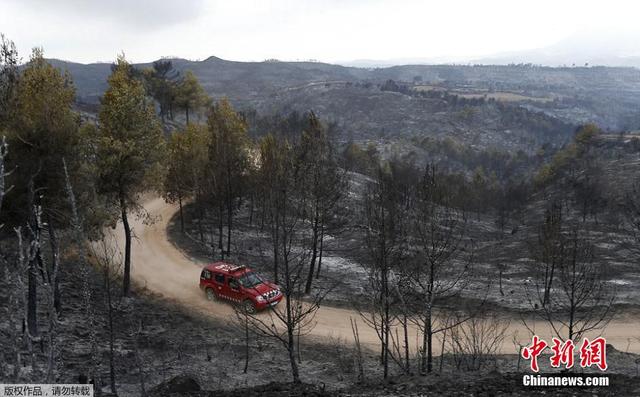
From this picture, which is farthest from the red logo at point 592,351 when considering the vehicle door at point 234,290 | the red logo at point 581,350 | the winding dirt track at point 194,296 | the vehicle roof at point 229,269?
the vehicle roof at point 229,269

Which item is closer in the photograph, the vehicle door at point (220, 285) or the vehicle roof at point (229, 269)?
the vehicle roof at point (229, 269)

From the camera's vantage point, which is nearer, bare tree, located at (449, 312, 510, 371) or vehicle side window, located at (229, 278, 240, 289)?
bare tree, located at (449, 312, 510, 371)

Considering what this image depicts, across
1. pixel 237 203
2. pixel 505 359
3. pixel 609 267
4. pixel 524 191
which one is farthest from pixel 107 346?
pixel 524 191

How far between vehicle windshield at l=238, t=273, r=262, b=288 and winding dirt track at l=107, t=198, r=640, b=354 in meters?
1.56

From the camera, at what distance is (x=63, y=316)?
797 inches

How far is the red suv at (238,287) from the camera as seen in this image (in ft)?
74.9

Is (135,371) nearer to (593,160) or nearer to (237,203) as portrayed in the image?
(237,203)

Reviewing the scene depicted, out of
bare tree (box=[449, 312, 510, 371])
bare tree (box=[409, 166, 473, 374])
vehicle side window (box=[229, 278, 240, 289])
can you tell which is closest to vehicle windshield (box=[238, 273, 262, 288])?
vehicle side window (box=[229, 278, 240, 289])

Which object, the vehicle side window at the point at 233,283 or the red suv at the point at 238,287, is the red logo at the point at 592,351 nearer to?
the red suv at the point at 238,287

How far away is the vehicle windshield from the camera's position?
23.2 metres

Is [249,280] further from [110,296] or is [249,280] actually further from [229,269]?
[110,296]

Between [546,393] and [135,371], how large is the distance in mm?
13515

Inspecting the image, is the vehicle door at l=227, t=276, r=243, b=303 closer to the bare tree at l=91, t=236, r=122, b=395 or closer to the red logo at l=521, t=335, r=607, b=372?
the bare tree at l=91, t=236, r=122, b=395

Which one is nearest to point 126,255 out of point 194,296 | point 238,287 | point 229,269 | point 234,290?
point 194,296
